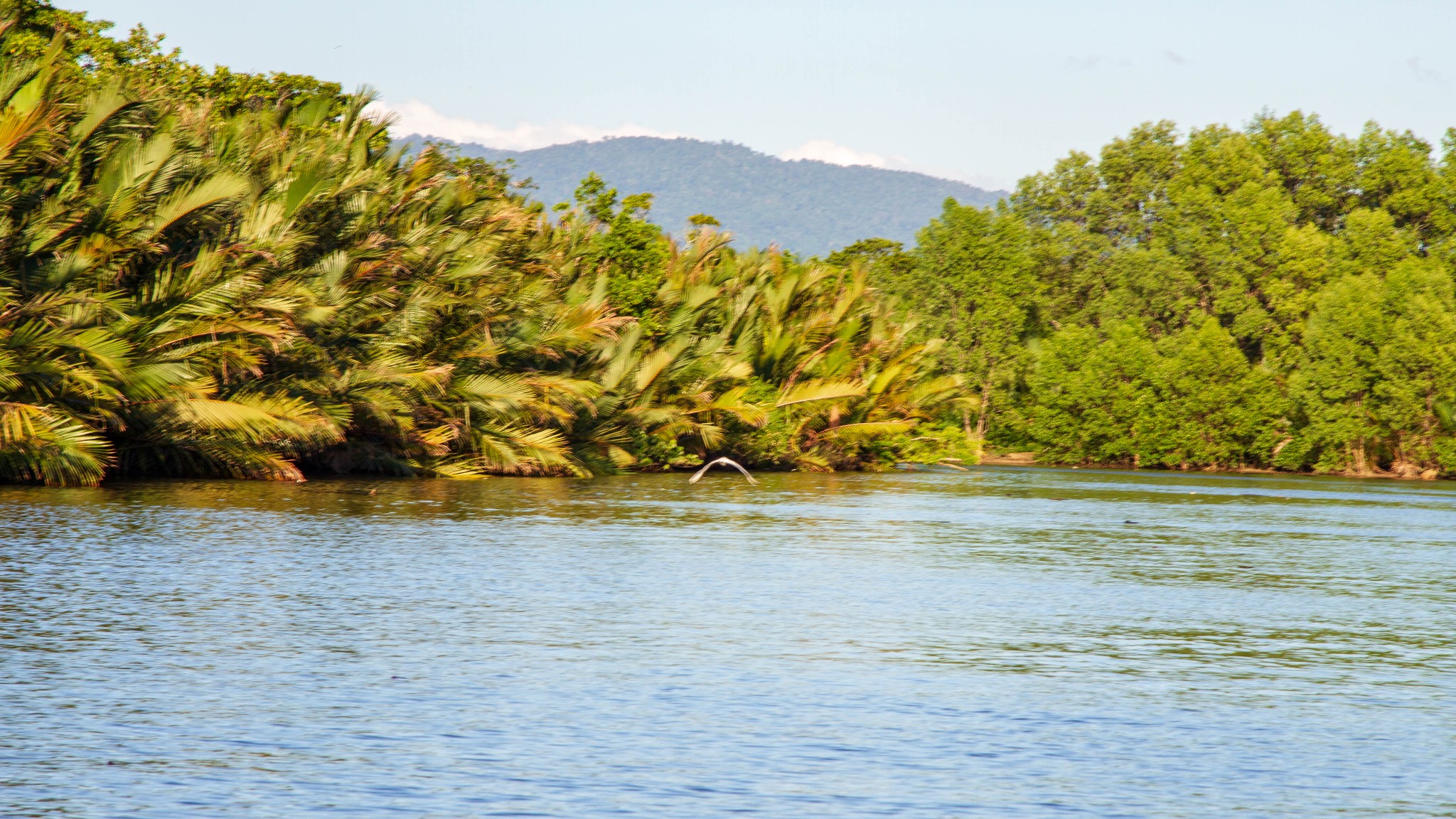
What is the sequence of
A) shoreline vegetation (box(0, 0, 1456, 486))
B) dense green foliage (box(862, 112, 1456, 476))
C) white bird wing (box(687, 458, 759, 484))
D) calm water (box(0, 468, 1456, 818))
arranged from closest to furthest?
calm water (box(0, 468, 1456, 818)) < shoreline vegetation (box(0, 0, 1456, 486)) < white bird wing (box(687, 458, 759, 484)) < dense green foliage (box(862, 112, 1456, 476))

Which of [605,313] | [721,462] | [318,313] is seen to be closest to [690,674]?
[318,313]

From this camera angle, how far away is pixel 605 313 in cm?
3234

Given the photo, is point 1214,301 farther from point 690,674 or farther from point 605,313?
point 690,674

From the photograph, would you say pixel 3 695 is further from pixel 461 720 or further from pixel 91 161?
Result: pixel 91 161

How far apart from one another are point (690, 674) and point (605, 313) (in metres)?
24.4

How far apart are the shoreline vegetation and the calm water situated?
4.50 meters

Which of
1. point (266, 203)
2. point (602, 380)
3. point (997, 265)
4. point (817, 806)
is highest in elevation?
point (997, 265)

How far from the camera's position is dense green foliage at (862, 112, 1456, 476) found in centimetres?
5941

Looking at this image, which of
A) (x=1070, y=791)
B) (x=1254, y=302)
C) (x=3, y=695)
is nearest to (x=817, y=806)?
(x=1070, y=791)

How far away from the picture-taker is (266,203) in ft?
75.3

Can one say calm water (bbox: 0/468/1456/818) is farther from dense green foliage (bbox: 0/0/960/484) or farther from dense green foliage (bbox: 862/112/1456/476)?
dense green foliage (bbox: 862/112/1456/476)

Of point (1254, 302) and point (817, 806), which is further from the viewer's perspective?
point (1254, 302)

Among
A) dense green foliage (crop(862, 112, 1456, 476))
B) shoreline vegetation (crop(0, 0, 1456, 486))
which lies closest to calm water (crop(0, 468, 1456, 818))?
shoreline vegetation (crop(0, 0, 1456, 486))

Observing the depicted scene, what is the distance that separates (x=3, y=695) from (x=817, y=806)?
13.2 ft
